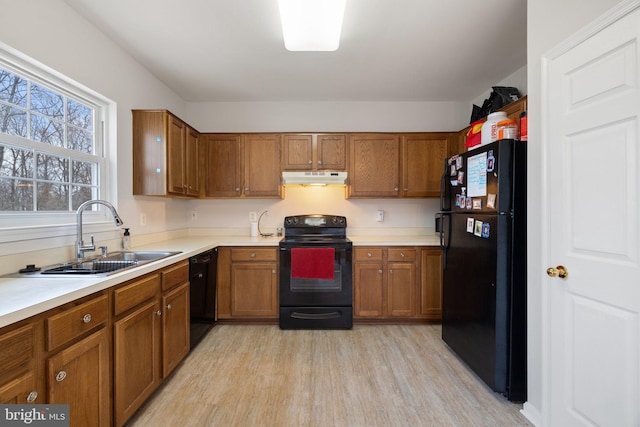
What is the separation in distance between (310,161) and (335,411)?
7.74 feet

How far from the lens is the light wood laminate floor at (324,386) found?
1.65 m

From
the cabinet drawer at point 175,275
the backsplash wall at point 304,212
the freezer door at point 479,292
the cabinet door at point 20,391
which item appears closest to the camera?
the cabinet door at point 20,391

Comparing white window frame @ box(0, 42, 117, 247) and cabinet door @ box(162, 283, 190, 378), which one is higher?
white window frame @ box(0, 42, 117, 247)

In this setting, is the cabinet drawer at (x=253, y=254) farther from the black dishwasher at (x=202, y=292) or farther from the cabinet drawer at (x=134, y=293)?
the cabinet drawer at (x=134, y=293)

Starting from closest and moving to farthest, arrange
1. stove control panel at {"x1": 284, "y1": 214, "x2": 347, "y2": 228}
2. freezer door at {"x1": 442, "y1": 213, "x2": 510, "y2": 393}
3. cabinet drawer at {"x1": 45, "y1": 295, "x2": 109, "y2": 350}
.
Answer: cabinet drawer at {"x1": 45, "y1": 295, "x2": 109, "y2": 350} < freezer door at {"x1": 442, "y1": 213, "x2": 510, "y2": 393} < stove control panel at {"x1": 284, "y1": 214, "x2": 347, "y2": 228}

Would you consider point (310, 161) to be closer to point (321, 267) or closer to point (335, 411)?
point (321, 267)

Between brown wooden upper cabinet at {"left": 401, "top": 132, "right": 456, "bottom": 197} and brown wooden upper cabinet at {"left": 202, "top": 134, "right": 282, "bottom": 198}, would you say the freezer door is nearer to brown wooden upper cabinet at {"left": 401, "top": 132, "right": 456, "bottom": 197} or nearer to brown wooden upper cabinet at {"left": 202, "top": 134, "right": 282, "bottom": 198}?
brown wooden upper cabinet at {"left": 401, "top": 132, "right": 456, "bottom": 197}

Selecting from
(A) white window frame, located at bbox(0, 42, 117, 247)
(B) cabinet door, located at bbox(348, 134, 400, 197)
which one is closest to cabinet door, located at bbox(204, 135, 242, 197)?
(A) white window frame, located at bbox(0, 42, 117, 247)

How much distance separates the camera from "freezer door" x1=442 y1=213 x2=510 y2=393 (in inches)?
69.7

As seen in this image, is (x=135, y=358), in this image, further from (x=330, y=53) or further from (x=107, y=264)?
(x=330, y=53)

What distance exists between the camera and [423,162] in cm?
320

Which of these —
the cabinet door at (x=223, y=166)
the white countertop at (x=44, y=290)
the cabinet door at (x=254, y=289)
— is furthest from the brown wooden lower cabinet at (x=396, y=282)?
the white countertop at (x=44, y=290)

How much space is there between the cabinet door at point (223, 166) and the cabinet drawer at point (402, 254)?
1837 mm

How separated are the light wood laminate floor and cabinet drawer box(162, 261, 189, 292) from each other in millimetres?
698
